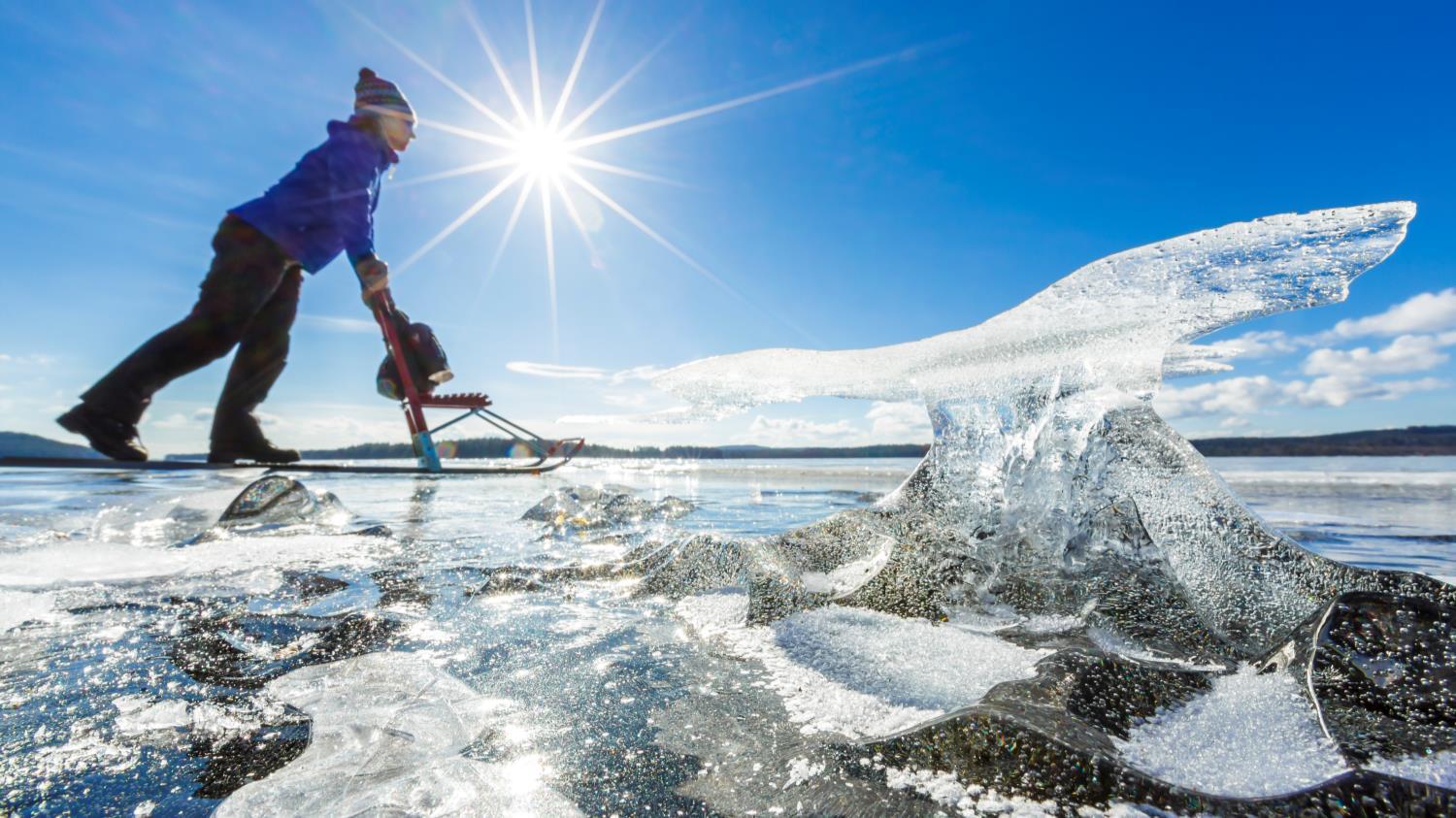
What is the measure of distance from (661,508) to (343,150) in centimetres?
490

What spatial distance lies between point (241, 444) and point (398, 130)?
4000 mm

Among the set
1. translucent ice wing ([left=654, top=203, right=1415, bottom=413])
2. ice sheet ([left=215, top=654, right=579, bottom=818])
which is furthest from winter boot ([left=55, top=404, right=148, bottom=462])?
ice sheet ([left=215, top=654, right=579, bottom=818])

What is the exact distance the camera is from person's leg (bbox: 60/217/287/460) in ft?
16.3

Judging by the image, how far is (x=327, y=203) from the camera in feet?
17.9

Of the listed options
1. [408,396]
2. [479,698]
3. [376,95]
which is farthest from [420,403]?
[479,698]

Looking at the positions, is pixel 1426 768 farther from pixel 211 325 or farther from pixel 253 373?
pixel 253 373

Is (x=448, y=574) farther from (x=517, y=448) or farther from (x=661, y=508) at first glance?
(x=517, y=448)

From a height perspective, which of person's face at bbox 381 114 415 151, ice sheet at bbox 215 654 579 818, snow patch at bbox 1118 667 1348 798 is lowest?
snow patch at bbox 1118 667 1348 798

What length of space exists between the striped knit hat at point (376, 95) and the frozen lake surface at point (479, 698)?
533 centimetres

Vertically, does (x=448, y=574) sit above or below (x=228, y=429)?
below

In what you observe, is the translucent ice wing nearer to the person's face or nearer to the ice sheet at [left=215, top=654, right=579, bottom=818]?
the ice sheet at [left=215, top=654, right=579, bottom=818]

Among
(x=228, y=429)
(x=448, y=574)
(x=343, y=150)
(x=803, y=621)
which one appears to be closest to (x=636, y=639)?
(x=803, y=621)

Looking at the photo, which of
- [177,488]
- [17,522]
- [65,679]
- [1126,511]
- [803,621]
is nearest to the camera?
[65,679]

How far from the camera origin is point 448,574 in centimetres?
204
